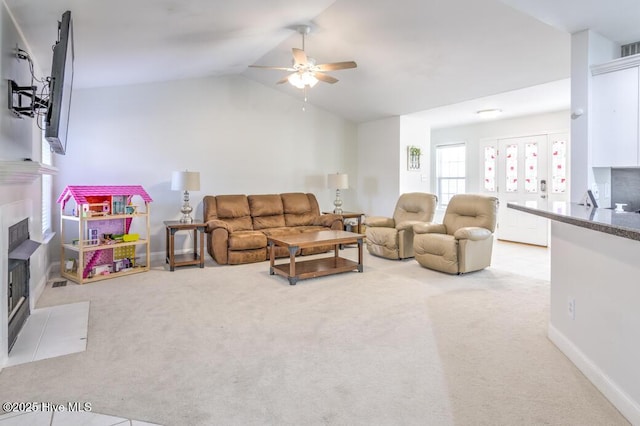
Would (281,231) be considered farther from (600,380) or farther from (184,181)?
(600,380)

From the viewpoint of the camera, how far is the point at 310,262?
16.3 feet

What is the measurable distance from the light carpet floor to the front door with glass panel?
3.32 meters

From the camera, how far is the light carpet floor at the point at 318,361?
1.88m

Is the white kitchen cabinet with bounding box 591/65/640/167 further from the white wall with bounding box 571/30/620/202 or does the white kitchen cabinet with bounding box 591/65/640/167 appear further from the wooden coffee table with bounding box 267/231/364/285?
the wooden coffee table with bounding box 267/231/364/285

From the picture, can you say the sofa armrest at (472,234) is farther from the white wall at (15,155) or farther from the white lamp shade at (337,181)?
the white wall at (15,155)

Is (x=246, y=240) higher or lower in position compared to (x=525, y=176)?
lower

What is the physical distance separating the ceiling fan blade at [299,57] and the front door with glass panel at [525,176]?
4.40 m

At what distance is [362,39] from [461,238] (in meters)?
2.63

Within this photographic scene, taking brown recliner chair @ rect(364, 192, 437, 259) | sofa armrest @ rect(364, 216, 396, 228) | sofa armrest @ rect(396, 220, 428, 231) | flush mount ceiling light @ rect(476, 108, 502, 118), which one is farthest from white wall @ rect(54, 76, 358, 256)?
flush mount ceiling light @ rect(476, 108, 502, 118)

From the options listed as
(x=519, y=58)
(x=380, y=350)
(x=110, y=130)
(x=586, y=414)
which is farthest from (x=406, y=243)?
(x=110, y=130)

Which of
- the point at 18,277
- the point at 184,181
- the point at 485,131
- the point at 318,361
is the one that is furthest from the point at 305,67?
the point at 485,131

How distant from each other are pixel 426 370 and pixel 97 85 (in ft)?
17.0

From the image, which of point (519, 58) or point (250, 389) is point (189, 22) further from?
point (519, 58)

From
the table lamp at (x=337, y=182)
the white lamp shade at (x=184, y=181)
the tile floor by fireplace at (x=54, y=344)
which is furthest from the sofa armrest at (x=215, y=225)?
the table lamp at (x=337, y=182)
